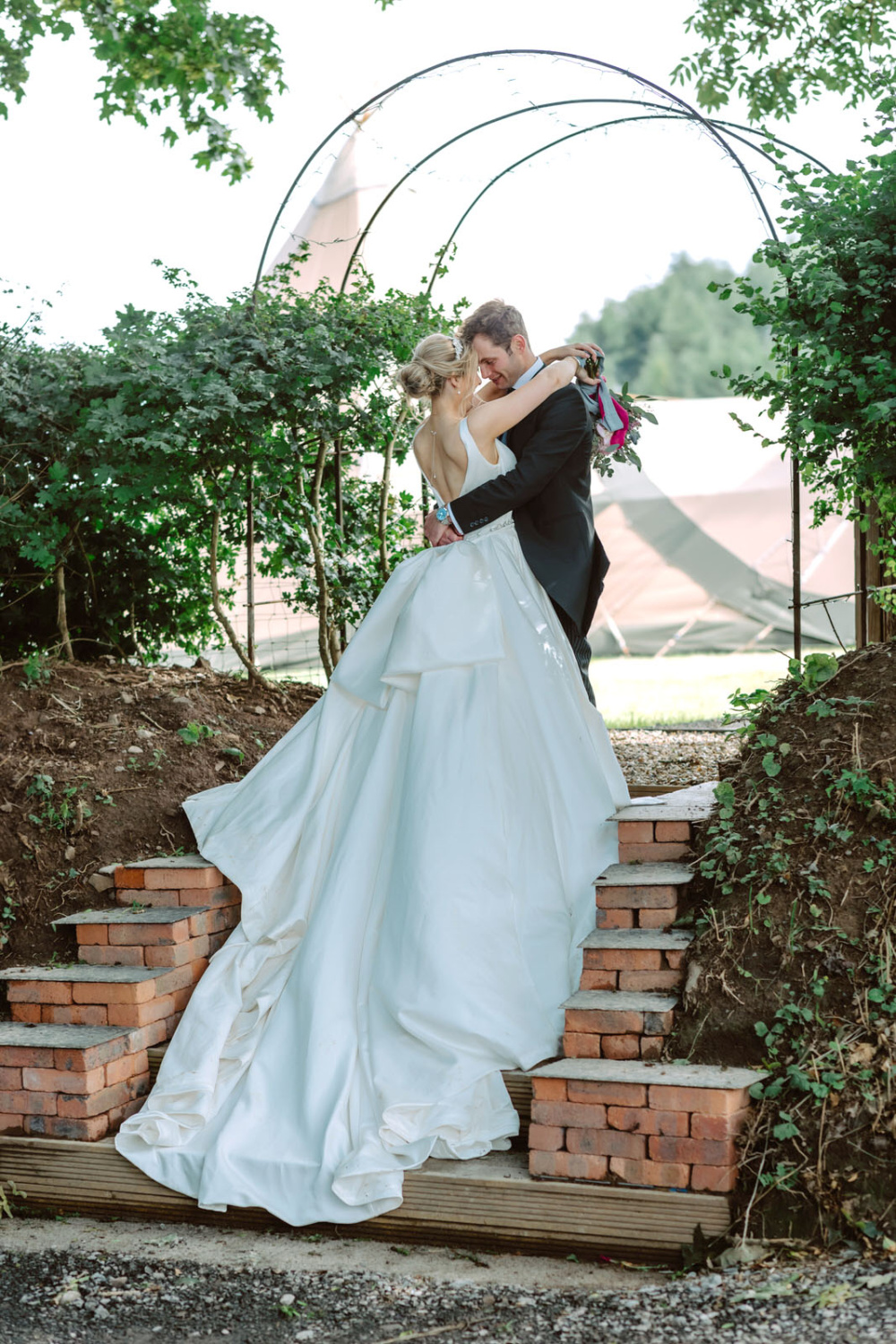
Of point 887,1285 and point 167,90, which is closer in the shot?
point 887,1285

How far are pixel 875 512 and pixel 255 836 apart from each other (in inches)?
144

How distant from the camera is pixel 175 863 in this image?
337 centimetres

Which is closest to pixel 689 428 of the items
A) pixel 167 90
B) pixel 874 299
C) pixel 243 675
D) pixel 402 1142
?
pixel 167 90

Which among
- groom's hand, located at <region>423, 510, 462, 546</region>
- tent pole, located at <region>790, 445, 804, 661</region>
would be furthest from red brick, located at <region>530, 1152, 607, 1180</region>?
tent pole, located at <region>790, 445, 804, 661</region>

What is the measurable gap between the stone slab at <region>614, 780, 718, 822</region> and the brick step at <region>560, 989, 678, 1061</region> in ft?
1.84

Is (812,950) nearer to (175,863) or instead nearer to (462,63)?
(175,863)

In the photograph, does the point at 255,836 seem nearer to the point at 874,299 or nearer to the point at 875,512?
the point at 874,299

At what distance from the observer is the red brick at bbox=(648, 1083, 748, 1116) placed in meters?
2.39

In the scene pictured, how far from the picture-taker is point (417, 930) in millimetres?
2865

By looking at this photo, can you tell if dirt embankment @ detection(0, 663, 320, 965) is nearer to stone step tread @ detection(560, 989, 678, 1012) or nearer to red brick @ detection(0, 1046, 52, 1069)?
red brick @ detection(0, 1046, 52, 1069)

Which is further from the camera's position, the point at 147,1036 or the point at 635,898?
the point at 147,1036

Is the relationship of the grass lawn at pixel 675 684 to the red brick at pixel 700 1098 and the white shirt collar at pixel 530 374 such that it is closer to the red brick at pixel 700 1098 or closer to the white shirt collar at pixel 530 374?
the white shirt collar at pixel 530 374

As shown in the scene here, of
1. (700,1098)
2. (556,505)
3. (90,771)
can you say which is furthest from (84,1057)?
(556,505)

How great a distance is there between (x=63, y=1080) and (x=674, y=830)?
174 centimetres
